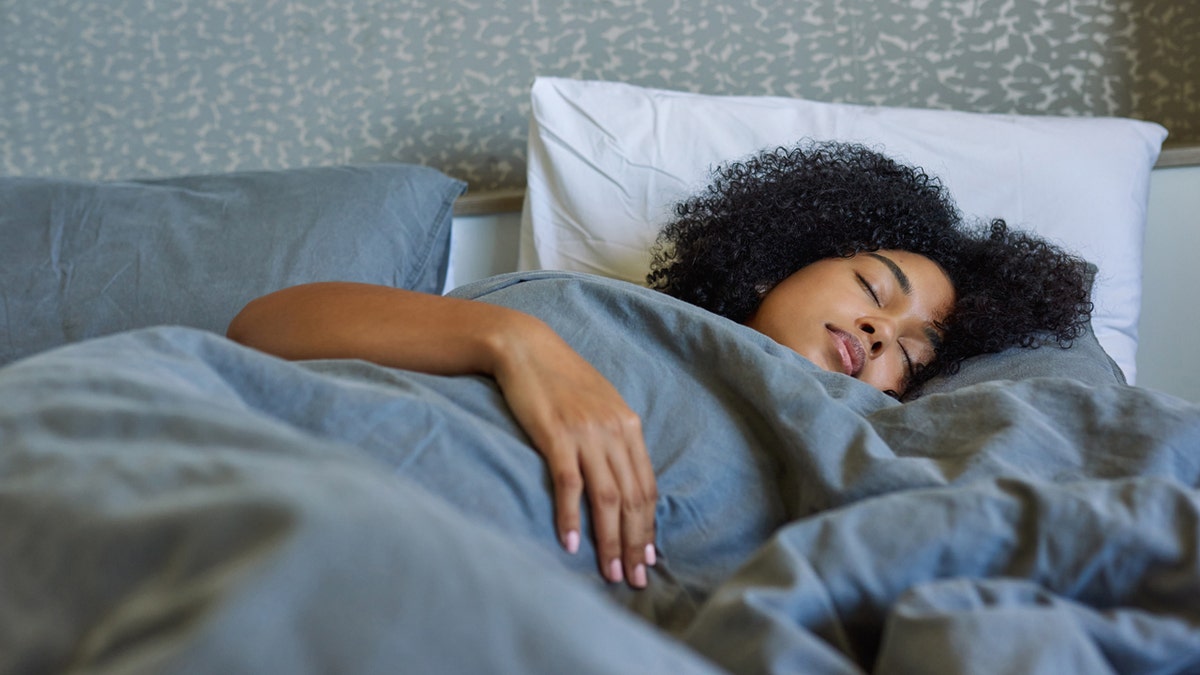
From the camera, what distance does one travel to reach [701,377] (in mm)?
921

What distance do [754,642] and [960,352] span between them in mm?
842

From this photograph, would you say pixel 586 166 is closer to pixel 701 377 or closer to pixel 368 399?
pixel 701 377

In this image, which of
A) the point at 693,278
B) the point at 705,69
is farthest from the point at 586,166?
the point at 705,69

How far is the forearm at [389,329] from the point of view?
2.88 feet

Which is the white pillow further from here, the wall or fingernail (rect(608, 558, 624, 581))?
fingernail (rect(608, 558, 624, 581))

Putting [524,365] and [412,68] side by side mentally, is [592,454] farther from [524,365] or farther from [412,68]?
[412,68]

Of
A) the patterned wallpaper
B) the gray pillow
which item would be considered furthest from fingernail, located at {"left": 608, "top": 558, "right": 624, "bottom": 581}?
the patterned wallpaper

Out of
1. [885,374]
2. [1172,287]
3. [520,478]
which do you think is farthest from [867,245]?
[520,478]

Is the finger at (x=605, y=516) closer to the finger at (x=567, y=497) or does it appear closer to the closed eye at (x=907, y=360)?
the finger at (x=567, y=497)

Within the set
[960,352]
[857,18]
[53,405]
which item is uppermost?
[857,18]

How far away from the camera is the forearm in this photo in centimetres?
88

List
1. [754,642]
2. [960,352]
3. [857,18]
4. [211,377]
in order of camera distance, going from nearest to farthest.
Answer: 1. [754,642]
2. [211,377]
3. [960,352]
4. [857,18]

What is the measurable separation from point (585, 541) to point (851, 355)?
507mm

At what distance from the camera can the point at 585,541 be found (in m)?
0.75
